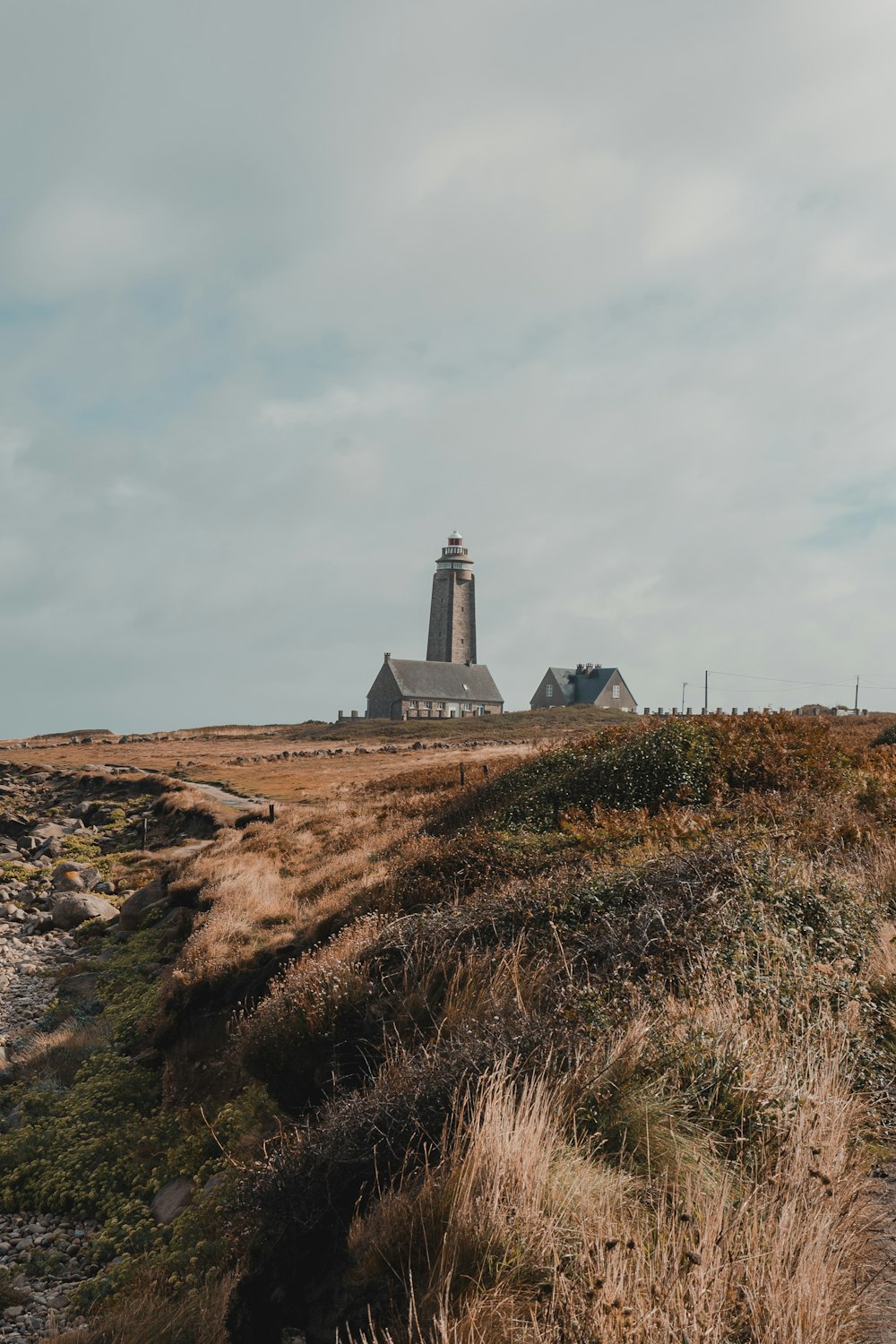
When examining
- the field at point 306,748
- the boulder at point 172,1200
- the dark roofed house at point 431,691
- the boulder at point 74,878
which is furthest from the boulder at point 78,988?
the dark roofed house at point 431,691

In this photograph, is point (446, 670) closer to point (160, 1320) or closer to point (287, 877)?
point (287, 877)

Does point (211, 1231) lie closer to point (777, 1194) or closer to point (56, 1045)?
point (777, 1194)

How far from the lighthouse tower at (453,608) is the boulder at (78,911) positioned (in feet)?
271

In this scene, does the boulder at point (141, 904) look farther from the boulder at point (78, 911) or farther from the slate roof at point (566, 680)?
the slate roof at point (566, 680)

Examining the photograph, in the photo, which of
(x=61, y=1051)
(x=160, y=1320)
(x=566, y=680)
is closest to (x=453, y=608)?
(x=566, y=680)

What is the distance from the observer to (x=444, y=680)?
101625 mm

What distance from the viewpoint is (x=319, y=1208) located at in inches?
209

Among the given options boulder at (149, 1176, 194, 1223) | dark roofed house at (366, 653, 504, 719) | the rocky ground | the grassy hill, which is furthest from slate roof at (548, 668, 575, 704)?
boulder at (149, 1176, 194, 1223)

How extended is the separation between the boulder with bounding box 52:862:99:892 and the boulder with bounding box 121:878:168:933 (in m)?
4.58

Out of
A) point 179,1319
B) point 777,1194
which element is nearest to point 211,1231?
point 179,1319

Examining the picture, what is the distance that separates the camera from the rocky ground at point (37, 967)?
8211mm

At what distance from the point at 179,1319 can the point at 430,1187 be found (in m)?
3.42

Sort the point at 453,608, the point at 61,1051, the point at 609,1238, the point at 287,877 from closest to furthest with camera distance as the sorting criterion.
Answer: the point at 609,1238 < the point at 61,1051 < the point at 287,877 < the point at 453,608

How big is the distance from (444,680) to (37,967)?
8339 centimetres
